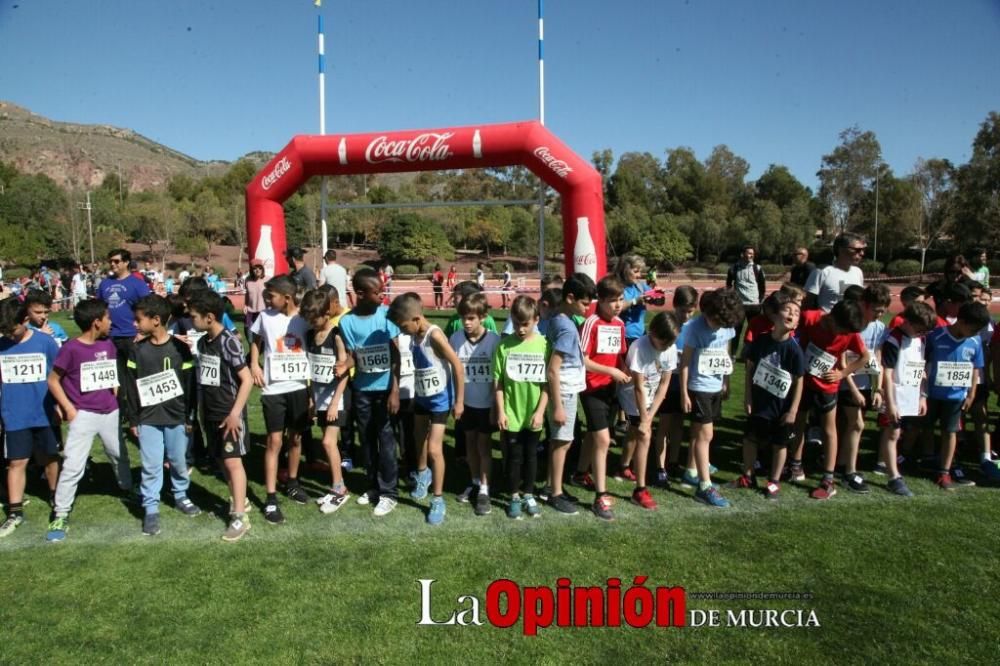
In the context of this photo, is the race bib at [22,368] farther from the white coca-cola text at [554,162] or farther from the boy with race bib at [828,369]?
the white coca-cola text at [554,162]

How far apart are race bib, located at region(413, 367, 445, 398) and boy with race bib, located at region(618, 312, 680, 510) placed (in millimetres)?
1420

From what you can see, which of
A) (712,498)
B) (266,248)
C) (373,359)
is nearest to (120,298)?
(373,359)

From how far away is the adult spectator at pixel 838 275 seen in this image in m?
6.09

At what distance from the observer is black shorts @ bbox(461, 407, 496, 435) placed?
14.7 ft

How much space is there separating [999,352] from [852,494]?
1870 mm

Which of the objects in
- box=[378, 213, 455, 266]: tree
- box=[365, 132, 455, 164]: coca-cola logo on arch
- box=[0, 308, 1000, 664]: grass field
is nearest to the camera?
box=[0, 308, 1000, 664]: grass field

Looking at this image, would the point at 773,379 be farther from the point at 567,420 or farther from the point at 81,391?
the point at 81,391

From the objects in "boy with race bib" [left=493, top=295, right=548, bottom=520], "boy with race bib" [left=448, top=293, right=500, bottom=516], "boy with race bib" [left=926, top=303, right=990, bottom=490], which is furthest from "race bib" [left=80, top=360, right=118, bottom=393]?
"boy with race bib" [left=926, top=303, right=990, bottom=490]

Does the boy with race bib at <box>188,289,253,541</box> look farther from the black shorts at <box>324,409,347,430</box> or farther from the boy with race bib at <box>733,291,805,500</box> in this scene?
the boy with race bib at <box>733,291,805,500</box>

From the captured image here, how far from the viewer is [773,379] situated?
4.68 meters

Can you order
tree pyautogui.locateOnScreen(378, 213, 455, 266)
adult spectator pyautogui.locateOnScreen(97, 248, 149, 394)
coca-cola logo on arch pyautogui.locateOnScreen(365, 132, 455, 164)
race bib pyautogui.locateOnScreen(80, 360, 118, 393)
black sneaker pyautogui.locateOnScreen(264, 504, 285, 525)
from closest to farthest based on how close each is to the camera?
race bib pyautogui.locateOnScreen(80, 360, 118, 393) < black sneaker pyautogui.locateOnScreen(264, 504, 285, 525) < adult spectator pyautogui.locateOnScreen(97, 248, 149, 394) < coca-cola logo on arch pyautogui.locateOnScreen(365, 132, 455, 164) < tree pyautogui.locateOnScreen(378, 213, 455, 266)

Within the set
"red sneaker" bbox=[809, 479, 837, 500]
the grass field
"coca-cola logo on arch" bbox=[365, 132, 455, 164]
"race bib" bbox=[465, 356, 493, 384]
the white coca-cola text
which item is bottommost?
the grass field

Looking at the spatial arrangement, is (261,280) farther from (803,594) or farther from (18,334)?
(803,594)

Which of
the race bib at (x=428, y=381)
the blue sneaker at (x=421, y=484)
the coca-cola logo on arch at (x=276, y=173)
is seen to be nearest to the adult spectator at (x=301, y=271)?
the coca-cola logo on arch at (x=276, y=173)
